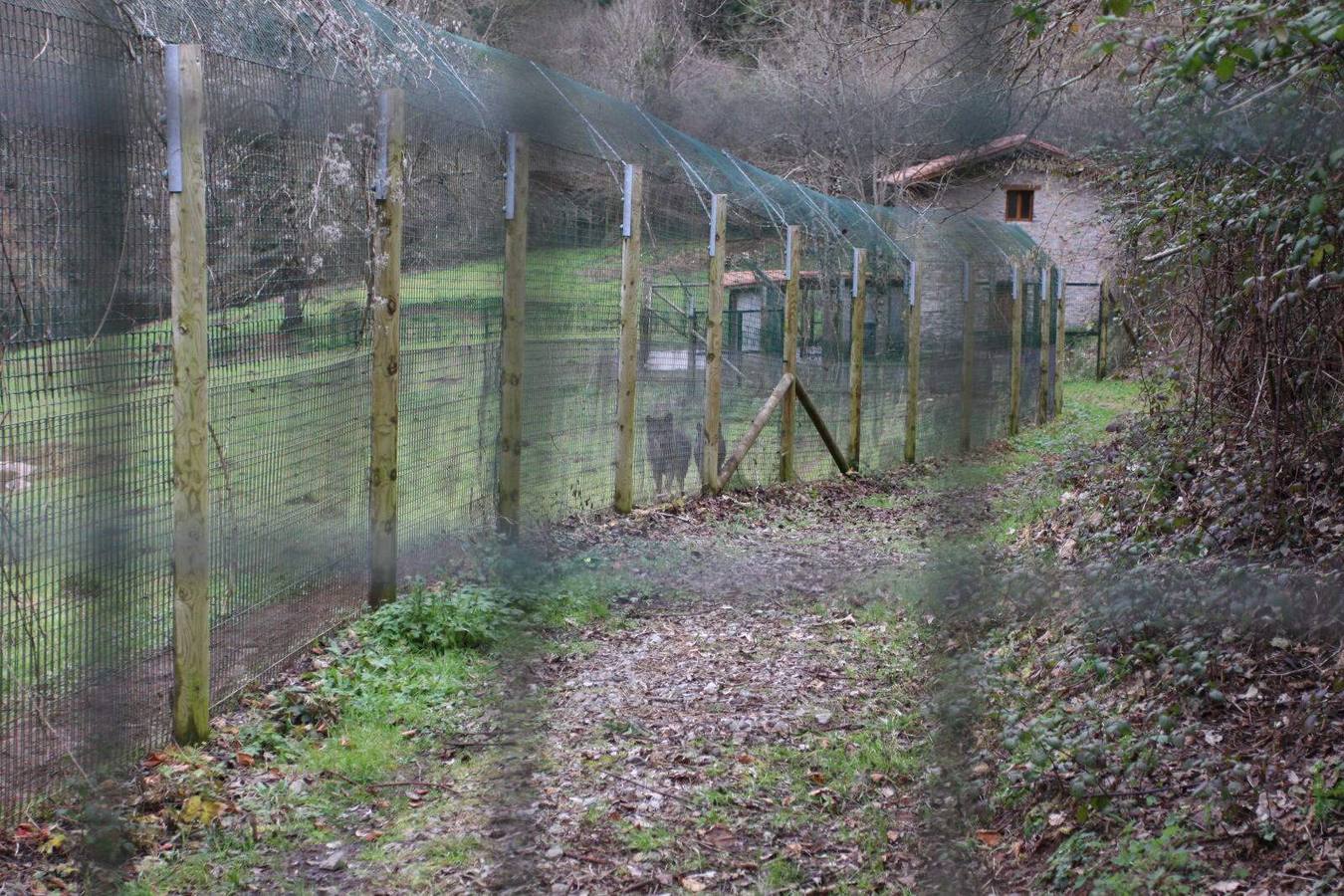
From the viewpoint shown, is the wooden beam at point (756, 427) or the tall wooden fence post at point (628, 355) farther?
the wooden beam at point (756, 427)

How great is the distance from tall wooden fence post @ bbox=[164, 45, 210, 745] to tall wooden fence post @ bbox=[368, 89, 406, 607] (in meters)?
1.10

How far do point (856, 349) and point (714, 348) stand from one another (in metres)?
1.86

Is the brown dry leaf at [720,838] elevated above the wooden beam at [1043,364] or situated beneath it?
situated beneath

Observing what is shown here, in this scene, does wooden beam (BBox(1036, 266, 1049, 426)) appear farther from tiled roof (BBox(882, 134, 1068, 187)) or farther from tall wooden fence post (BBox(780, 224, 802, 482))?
tiled roof (BBox(882, 134, 1068, 187))

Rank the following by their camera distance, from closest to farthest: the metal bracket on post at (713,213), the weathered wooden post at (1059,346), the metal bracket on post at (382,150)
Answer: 1. the metal bracket on post at (382,150)
2. the metal bracket on post at (713,213)
3. the weathered wooden post at (1059,346)

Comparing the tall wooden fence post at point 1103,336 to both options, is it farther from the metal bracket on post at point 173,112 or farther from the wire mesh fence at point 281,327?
the metal bracket on post at point 173,112

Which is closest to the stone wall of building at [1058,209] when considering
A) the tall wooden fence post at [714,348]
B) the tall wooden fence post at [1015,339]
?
the tall wooden fence post at [1015,339]

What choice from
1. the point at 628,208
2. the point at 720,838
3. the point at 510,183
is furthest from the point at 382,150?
the point at 720,838

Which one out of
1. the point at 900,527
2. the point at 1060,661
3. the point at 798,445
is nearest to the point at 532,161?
the point at 900,527

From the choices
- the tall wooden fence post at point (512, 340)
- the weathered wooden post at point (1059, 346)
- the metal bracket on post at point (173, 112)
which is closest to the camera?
the metal bracket on post at point (173, 112)

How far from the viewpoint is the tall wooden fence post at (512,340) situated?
4848 mm

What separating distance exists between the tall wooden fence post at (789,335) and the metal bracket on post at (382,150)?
3.97 metres

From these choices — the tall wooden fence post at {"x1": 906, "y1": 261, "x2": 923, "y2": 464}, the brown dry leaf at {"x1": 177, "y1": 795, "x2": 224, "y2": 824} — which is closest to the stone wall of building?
the tall wooden fence post at {"x1": 906, "y1": 261, "x2": 923, "y2": 464}

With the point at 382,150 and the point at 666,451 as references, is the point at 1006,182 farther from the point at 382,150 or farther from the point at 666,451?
the point at 666,451
